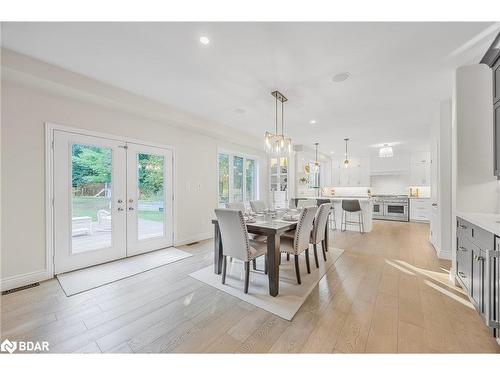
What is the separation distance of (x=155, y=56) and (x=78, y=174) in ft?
6.73

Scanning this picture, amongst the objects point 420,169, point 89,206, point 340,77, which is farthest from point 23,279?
point 420,169

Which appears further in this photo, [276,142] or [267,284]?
[276,142]

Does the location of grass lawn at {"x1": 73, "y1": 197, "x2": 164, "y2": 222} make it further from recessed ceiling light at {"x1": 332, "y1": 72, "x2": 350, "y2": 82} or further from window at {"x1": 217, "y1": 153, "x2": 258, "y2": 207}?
recessed ceiling light at {"x1": 332, "y1": 72, "x2": 350, "y2": 82}

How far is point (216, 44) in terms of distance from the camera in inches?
80.1

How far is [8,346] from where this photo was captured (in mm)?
1562

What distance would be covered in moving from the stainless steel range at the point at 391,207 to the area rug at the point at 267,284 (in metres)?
5.65

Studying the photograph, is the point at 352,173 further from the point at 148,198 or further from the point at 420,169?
the point at 148,198

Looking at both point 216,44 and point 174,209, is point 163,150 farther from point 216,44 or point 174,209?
point 216,44

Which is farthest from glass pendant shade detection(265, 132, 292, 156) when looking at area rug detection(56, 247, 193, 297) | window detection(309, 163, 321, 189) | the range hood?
the range hood

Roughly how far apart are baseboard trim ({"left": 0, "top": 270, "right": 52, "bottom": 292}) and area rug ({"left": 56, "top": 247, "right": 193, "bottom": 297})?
0.48 ft

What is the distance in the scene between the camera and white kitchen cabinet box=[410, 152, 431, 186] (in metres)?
7.36

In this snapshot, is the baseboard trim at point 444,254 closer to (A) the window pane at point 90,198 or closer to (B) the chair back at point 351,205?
(B) the chair back at point 351,205

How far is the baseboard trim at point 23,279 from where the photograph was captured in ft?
7.75

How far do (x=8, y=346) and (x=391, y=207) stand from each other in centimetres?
933
